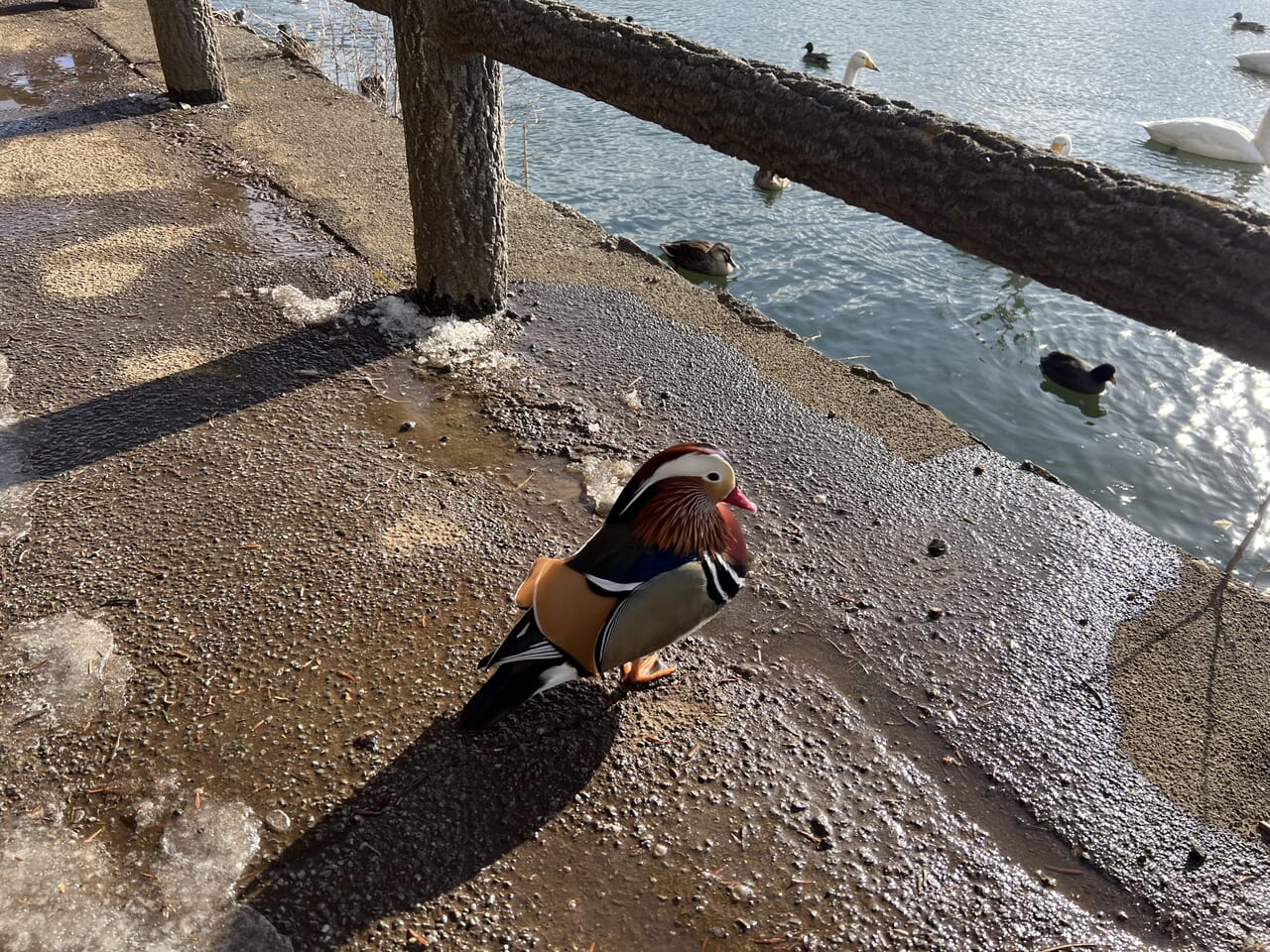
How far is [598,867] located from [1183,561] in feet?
10.5

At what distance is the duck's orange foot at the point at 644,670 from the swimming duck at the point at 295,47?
9.26 meters

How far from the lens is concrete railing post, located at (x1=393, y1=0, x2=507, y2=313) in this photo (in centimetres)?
461

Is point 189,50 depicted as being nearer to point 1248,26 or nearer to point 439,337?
point 439,337

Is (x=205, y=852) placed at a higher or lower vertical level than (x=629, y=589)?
lower

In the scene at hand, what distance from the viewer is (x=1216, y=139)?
11.7 metres

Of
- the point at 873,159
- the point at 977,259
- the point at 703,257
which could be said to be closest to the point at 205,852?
the point at 873,159

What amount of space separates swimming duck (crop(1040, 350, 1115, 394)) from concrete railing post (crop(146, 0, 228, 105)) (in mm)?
8142

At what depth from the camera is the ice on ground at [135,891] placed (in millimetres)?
2406

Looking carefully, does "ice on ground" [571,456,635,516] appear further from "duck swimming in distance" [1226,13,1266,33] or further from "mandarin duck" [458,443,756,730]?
"duck swimming in distance" [1226,13,1266,33]

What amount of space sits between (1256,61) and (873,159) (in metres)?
17.8

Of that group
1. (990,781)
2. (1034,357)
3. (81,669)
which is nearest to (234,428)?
(81,669)

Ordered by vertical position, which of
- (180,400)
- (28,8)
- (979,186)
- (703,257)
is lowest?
→ (703,257)

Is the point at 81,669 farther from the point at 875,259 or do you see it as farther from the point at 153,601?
the point at 875,259

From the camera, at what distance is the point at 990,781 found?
10.0 feet
